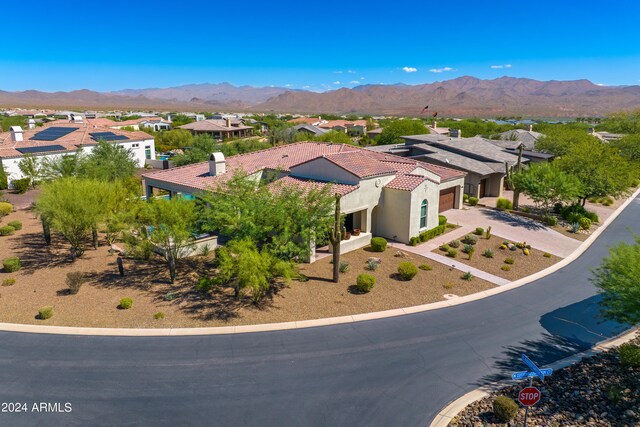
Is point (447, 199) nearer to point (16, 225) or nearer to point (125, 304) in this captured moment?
point (125, 304)

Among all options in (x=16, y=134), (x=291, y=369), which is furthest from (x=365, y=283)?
(x=16, y=134)

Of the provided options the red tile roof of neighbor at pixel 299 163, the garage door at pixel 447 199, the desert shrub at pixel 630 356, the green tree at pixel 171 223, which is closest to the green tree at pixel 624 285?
the desert shrub at pixel 630 356

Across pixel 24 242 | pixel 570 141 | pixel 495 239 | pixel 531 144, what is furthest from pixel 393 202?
pixel 531 144

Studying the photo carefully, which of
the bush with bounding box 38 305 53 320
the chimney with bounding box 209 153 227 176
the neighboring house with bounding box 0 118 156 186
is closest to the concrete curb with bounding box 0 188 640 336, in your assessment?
the bush with bounding box 38 305 53 320

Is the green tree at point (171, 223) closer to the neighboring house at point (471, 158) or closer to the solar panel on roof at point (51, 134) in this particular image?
the neighboring house at point (471, 158)

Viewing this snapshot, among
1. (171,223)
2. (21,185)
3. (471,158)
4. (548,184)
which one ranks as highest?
(471,158)

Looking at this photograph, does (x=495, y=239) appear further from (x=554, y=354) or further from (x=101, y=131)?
(x=101, y=131)
